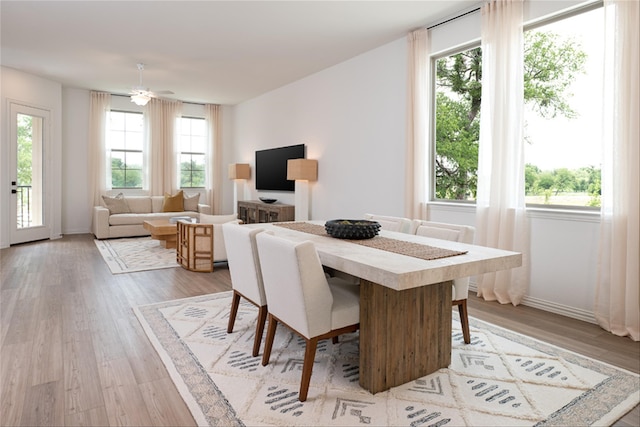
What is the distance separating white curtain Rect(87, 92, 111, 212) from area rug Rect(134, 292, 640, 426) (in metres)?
6.15

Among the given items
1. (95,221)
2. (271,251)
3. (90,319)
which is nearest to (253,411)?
(271,251)

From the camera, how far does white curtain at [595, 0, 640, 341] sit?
2834mm

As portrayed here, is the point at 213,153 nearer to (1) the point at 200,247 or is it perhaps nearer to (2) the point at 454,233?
(1) the point at 200,247

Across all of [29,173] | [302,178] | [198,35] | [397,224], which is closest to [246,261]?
[397,224]

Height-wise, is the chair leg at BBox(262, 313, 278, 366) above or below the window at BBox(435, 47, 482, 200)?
below

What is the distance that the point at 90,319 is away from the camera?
309cm

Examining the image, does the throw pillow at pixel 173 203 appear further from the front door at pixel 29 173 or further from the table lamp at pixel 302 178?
the table lamp at pixel 302 178

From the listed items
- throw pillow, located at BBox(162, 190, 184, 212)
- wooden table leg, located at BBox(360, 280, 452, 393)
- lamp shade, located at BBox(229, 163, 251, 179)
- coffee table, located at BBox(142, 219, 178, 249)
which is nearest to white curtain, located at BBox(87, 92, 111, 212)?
throw pillow, located at BBox(162, 190, 184, 212)

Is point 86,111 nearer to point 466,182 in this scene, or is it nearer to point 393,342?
point 466,182

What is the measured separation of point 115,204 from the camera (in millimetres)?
7480

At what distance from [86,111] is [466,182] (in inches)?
288

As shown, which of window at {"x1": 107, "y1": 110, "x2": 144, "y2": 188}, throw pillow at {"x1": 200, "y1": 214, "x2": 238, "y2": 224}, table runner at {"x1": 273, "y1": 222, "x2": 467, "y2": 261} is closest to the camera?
table runner at {"x1": 273, "y1": 222, "x2": 467, "y2": 261}

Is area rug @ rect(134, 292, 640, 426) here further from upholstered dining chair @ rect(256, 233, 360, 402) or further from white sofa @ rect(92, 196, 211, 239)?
white sofa @ rect(92, 196, 211, 239)

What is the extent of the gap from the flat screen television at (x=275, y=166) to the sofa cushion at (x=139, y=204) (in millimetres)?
2229
